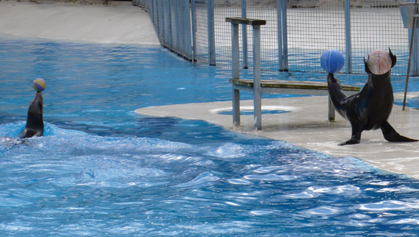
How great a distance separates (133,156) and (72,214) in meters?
1.71

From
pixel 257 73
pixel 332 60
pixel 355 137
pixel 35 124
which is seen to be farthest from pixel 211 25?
pixel 355 137

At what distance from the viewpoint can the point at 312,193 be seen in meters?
4.73

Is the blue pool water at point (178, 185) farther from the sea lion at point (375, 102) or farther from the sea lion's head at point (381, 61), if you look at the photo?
the sea lion's head at point (381, 61)

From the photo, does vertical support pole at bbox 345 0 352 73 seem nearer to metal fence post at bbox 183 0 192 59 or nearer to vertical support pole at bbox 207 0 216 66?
vertical support pole at bbox 207 0 216 66

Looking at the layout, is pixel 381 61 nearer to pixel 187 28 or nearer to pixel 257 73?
pixel 257 73

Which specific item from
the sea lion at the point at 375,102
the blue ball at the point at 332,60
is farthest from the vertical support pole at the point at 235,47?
the sea lion at the point at 375,102

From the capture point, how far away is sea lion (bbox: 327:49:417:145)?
20.2 ft

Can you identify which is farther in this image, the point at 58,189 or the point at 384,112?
the point at 384,112

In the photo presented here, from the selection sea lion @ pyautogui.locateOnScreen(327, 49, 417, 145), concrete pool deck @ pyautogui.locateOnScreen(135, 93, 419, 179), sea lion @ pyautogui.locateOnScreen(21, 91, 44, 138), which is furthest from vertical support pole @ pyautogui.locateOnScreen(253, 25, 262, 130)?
sea lion @ pyautogui.locateOnScreen(21, 91, 44, 138)

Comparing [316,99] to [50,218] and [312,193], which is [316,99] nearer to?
[312,193]

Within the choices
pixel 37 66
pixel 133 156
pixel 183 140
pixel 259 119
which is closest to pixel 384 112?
pixel 259 119

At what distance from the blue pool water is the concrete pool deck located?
22cm

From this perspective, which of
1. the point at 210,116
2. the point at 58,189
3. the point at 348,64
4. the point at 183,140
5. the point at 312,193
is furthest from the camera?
the point at 348,64

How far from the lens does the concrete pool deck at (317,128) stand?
18.8 feet
